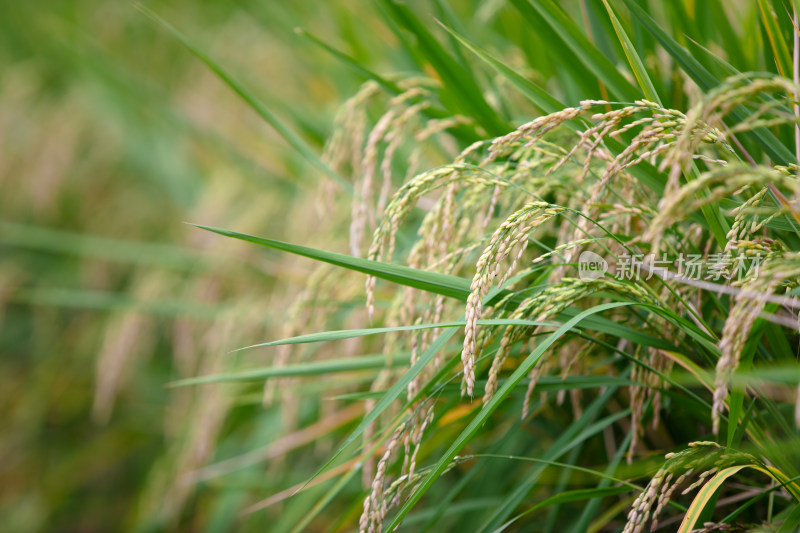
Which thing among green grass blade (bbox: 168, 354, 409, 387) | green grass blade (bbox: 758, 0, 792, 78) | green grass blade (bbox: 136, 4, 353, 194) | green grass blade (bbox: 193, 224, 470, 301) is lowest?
green grass blade (bbox: 168, 354, 409, 387)

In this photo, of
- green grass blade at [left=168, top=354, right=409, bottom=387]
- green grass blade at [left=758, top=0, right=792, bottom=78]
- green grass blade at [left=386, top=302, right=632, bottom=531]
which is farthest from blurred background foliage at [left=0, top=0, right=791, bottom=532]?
green grass blade at [left=386, top=302, right=632, bottom=531]

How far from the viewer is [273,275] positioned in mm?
2041

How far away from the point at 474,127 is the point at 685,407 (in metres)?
0.61

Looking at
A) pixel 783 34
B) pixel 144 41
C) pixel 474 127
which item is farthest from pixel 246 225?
pixel 144 41

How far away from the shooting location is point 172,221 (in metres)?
2.83

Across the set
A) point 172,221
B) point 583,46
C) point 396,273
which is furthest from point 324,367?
point 172,221

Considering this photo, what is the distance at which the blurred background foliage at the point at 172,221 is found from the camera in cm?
164

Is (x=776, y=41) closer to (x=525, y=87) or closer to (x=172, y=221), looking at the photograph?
(x=525, y=87)

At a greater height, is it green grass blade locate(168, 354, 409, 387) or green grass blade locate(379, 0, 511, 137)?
green grass blade locate(379, 0, 511, 137)

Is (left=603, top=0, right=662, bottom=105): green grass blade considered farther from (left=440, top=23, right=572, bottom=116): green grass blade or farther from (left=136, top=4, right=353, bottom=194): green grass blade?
(left=136, top=4, right=353, bottom=194): green grass blade

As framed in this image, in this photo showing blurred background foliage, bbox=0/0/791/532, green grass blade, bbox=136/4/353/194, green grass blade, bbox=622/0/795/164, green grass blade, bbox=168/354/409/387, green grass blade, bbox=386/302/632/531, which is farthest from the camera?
blurred background foliage, bbox=0/0/791/532

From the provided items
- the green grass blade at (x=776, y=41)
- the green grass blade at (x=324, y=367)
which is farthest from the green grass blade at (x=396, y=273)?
the green grass blade at (x=776, y=41)

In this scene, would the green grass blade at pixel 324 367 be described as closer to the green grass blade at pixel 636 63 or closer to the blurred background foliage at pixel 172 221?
the blurred background foliage at pixel 172 221

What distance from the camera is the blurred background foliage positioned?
164 cm
